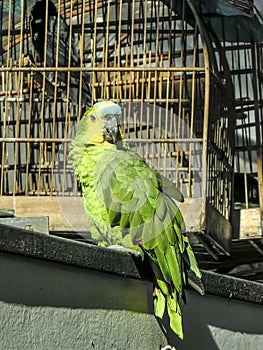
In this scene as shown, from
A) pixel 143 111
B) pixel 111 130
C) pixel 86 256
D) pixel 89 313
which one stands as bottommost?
pixel 89 313

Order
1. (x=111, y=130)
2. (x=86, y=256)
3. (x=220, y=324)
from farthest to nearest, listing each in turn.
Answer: (x=111, y=130), (x=220, y=324), (x=86, y=256)

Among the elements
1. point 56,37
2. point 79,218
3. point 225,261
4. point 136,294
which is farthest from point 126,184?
point 225,261

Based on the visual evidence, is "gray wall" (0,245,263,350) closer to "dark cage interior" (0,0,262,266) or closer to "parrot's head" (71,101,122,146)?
"parrot's head" (71,101,122,146)

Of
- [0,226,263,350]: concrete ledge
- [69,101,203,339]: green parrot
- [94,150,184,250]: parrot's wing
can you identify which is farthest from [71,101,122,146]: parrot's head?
[0,226,263,350]: concrete ledge

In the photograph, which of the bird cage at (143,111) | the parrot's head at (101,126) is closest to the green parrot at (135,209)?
the parrot's head at (101,126)

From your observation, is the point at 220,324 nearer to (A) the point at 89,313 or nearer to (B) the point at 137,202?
(B) the point at 137,202

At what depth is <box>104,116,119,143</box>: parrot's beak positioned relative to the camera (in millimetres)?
3648

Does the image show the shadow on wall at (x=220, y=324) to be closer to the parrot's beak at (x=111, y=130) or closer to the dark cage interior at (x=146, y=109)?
the parrot's beak at (x=111, y=130)

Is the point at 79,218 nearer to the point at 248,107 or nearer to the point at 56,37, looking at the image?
the point at 56,37

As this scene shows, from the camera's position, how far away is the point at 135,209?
3143 millimetres

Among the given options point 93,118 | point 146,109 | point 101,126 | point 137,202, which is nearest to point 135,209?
point 137,202

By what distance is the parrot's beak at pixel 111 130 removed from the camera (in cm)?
365

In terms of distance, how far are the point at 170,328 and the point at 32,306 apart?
81 centimetres

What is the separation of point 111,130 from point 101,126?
10 centimetres
